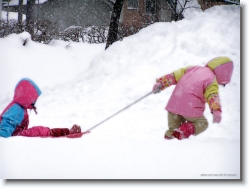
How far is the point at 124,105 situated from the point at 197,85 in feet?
5.04

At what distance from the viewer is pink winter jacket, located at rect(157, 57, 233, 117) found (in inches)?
119

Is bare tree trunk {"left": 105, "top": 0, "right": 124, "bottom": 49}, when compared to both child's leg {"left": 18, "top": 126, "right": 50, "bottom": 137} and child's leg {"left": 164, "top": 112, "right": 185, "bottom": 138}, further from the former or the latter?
child's leg {"left": 164, "top": 112, "right": 185, "bottom": 138}

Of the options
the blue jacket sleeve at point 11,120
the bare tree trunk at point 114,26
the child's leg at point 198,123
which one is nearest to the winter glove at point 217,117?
the child's leg at point 198,123

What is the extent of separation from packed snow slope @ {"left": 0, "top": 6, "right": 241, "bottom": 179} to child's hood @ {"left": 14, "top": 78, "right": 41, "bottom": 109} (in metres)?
0.43

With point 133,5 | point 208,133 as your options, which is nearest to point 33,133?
point 208,133

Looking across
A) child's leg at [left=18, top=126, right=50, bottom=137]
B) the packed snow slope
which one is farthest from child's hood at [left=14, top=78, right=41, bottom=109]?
the packed snow slope

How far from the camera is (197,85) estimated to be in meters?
3.03

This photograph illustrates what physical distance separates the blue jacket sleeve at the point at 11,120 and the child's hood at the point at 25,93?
53 mm

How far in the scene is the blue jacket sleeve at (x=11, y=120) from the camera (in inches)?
118

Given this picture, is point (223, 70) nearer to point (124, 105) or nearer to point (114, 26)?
point (124, 105)

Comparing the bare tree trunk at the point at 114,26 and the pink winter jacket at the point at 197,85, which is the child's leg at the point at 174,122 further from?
the bare tree trunk at the point at 114,26

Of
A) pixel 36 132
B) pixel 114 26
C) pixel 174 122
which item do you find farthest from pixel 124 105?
pixel 114 26

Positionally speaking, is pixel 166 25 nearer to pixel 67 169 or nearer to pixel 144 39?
pixel 144 39

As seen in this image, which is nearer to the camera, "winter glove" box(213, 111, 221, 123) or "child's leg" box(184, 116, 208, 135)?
"winter glove" box(213, 111, 221, 123)
